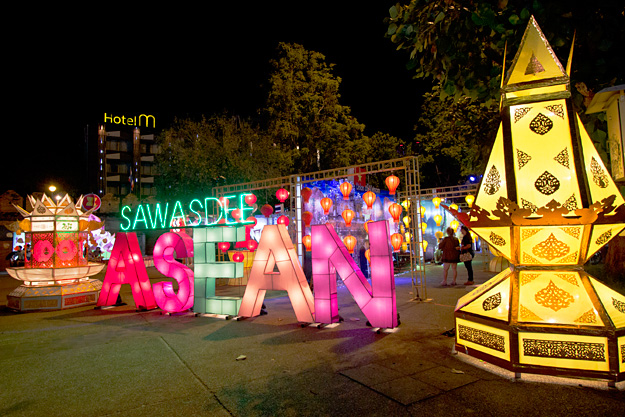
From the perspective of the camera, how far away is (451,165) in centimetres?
2627

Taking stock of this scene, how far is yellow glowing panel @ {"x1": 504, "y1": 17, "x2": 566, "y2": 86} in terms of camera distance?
407 centimetres

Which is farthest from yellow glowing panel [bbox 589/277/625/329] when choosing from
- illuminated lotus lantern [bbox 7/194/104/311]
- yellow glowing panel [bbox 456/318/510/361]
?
illuminated lotus lantern [bbox 7/194/104/311]

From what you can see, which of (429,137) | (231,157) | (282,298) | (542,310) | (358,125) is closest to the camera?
(542,310)

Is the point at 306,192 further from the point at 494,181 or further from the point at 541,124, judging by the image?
the point at 541,124

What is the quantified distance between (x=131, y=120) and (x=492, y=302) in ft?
147

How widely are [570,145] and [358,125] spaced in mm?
20033

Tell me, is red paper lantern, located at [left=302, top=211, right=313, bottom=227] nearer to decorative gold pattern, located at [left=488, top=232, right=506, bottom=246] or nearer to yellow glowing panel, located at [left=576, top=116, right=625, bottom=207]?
decorative gold pattern, located at [left=488, top=232, right=506, bottom=246]

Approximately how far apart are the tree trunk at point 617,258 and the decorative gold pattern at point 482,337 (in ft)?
16.6

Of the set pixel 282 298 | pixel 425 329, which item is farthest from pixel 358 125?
pixel 425 329

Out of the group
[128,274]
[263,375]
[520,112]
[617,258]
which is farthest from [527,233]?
[128,274]

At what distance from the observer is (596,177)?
12.9ft

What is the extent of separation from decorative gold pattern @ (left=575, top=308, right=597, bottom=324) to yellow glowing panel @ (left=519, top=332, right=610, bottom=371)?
147 mm

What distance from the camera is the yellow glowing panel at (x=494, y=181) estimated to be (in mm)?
4191

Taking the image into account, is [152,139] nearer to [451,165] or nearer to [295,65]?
[295,65]
